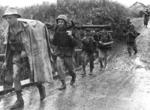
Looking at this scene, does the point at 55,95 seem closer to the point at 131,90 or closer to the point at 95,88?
the point at 95,88

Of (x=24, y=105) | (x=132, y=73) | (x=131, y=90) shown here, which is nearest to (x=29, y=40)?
(x=24, y=105)

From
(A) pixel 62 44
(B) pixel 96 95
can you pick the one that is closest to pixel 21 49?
(A) pixel 62 44

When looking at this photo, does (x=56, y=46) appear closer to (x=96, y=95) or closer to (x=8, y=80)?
(x=8, y=80)

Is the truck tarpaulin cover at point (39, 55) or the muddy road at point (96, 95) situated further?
the muddy road at point (96, 95)

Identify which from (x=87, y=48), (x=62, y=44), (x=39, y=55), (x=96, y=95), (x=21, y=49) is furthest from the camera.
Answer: (x=87, y=48)

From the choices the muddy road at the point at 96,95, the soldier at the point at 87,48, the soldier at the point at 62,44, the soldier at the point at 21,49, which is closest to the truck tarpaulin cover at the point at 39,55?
the soldier at the point at 21,49

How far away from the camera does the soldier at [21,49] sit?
573 centimetres

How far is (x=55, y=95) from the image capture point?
7.19 meters

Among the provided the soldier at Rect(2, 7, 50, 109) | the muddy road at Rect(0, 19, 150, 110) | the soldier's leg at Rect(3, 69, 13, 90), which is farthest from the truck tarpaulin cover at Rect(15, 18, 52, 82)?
the soldier's leg at Rect(3, 69, 13, 90)

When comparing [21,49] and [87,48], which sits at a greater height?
[21,49]

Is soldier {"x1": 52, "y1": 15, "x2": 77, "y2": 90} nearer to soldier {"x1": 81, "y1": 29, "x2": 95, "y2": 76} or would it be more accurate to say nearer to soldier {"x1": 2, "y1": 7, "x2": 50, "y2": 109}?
soldier {"x1": 2, "y1": 7, "x2": 50, "y2": 109}

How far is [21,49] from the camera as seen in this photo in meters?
5.82

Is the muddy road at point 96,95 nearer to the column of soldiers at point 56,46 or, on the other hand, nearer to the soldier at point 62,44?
the column of soldiers at point 56,46

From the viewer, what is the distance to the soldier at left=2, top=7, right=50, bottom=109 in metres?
5.73
